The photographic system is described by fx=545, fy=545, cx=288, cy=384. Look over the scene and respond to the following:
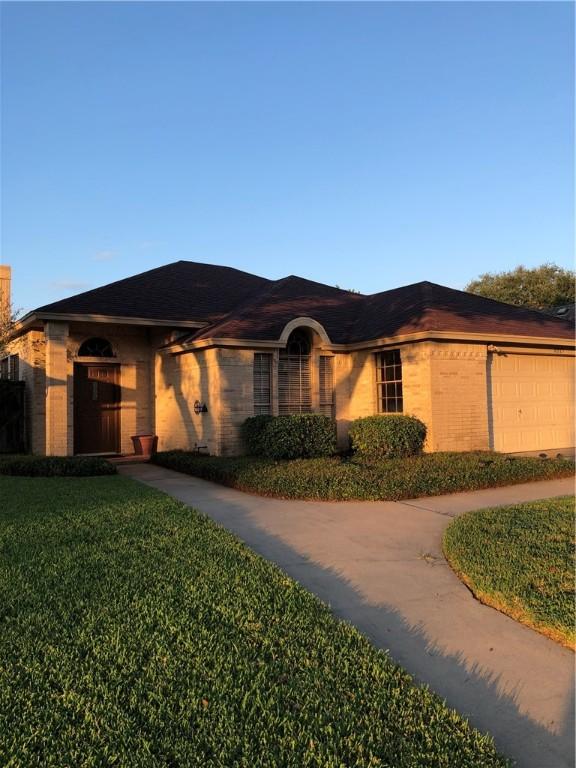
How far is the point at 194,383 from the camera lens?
45.0 ft

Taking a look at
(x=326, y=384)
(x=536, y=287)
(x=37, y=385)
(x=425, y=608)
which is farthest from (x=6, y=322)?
(x=536, y=287)

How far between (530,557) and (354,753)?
11.5 feet

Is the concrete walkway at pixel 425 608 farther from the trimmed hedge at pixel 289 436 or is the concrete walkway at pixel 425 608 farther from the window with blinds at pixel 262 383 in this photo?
the window with blinds at pixel 262 383

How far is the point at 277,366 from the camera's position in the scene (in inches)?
539

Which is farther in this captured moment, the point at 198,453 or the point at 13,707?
the point at 198,453

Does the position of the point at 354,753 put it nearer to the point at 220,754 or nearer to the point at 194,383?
the point at 220,754

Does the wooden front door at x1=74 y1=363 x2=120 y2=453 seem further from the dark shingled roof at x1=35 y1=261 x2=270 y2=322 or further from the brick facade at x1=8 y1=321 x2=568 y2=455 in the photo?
the dark shingled roof at x1=35 y1=261 x2=270 y2=322

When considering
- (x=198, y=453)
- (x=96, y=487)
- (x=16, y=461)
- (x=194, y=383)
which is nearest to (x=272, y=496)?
(x=96, y=487)

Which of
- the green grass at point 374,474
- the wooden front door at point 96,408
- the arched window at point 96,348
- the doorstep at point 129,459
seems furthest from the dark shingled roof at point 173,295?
the green grass at point 374,474

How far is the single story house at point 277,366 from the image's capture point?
1277 cm

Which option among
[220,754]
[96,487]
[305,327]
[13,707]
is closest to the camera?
[220,754]

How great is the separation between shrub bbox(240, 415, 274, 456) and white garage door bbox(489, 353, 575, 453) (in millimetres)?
5772

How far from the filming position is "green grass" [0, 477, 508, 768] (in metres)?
2.59

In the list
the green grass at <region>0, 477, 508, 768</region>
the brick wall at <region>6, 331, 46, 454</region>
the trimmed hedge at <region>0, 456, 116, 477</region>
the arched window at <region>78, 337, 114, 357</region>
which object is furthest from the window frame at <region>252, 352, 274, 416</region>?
the green grass at <region>0, 477, 508, 768</region>
